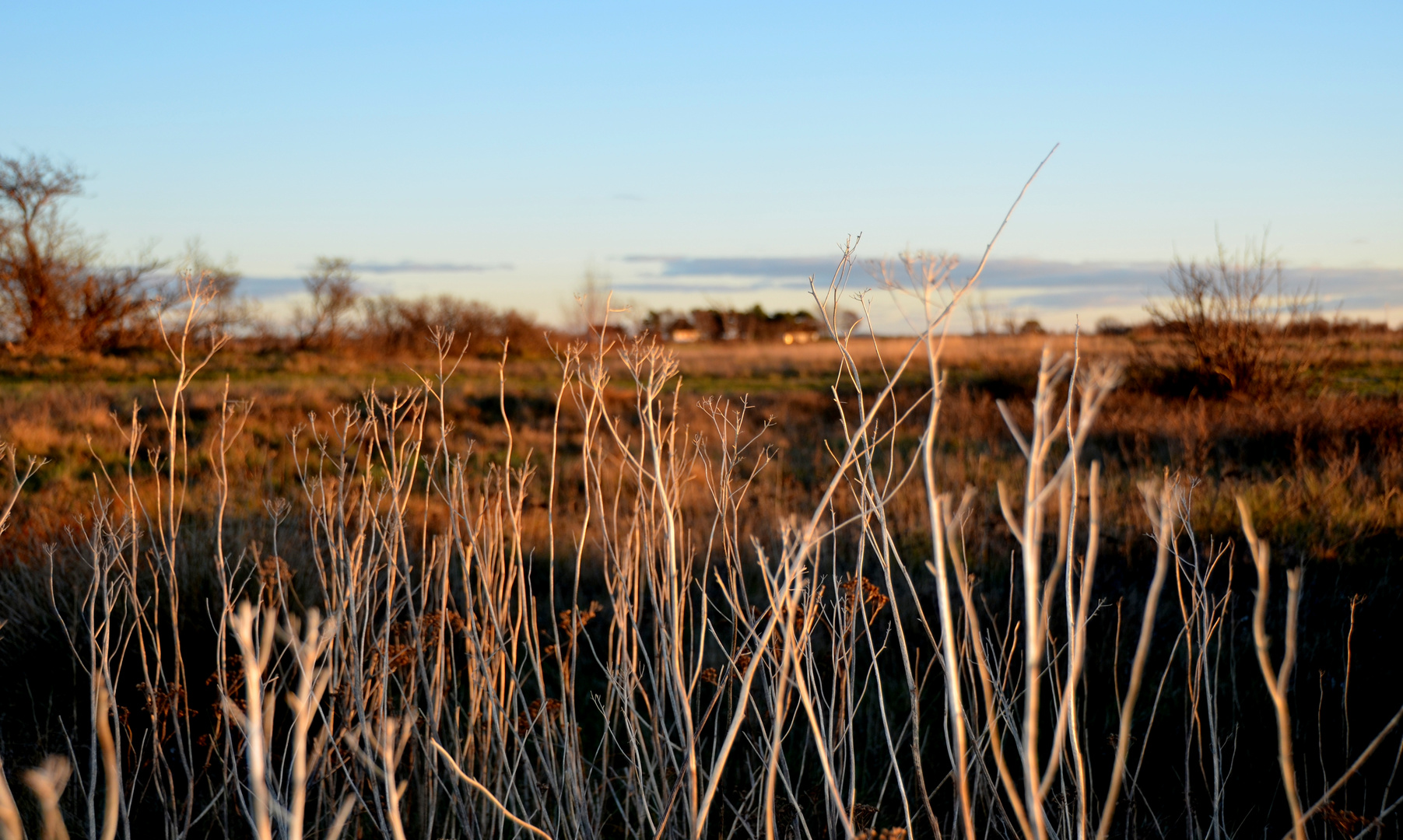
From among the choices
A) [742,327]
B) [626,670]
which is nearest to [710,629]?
[626,670]

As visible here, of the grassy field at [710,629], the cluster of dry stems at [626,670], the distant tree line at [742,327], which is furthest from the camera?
the distant tree line at [742,327]

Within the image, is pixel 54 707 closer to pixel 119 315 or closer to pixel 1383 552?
pixel 1383 552

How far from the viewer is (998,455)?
29.6 ft

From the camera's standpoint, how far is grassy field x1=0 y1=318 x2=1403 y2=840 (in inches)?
61.6

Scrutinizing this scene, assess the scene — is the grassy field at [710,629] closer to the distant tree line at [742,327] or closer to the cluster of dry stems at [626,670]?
the cluster of dry stems at [626,670]

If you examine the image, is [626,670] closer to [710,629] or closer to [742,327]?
[710,629]

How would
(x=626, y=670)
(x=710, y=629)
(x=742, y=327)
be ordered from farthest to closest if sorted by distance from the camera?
(x=742, y=327), (x=710, y=629), (x=626, y=670)

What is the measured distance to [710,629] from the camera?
2.16 metres

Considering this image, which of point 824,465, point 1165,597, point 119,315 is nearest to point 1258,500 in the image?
point 1165,597

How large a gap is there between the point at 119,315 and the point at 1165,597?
26626 millimetres

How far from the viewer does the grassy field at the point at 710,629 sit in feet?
5.13

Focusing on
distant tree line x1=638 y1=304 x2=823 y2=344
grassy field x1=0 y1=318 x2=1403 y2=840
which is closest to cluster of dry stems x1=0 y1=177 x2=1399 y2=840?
grassy field x1=0 y1=318 x2=1403 y2=840

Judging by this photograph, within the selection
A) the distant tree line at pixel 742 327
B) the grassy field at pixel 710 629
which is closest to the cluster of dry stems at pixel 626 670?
the grassy field at pixel 710 629

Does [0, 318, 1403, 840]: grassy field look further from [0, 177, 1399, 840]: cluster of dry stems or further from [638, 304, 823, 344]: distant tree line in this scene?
[638, 304, 823, 344]: distant tree line
